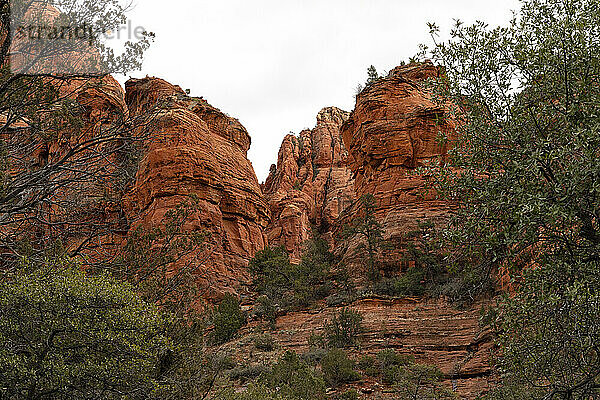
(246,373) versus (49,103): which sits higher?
(49,103)

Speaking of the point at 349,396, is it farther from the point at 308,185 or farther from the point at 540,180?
the point at 308,185

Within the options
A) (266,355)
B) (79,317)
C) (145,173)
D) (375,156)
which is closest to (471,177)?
(79,317)

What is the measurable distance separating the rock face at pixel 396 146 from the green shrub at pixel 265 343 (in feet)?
40.0

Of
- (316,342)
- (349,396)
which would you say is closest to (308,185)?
(316,342)

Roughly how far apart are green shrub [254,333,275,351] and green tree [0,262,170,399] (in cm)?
1397

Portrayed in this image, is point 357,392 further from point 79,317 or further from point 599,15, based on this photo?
point 599,15

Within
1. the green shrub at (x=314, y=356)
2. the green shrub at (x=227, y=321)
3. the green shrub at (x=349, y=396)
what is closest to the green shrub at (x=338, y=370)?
the green shrub at (x=314, y=356)

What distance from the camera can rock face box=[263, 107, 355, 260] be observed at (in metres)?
52.8

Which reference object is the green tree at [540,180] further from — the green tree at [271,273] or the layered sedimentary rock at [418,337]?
the green tree at [271,273]

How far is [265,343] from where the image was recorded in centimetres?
2077

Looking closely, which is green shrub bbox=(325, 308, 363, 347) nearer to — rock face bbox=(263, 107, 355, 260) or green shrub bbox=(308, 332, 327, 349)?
green shrub bbox=(308, 332, 327, 349)

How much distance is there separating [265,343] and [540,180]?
17224 mm

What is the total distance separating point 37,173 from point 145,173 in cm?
2638

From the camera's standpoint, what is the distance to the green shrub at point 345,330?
61.8 ft
